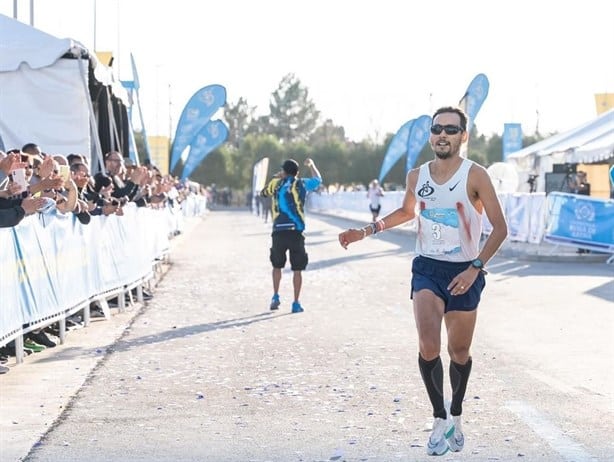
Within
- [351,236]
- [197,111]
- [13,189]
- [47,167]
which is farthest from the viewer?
[197,111]

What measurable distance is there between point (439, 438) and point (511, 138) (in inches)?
1861

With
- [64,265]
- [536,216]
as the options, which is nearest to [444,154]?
[64,265]

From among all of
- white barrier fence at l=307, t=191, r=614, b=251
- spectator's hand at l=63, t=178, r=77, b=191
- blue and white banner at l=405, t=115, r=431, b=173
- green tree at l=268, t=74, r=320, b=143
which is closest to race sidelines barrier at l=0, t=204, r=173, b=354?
spectator's hand at l=63, t=178, r=77, b=191

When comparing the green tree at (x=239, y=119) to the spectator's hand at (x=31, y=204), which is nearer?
the spectator's hand at (x=31, y=204)

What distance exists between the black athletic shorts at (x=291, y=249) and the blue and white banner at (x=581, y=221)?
1079 cm

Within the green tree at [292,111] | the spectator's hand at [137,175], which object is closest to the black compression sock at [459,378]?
the spectator's hand at [137,175]

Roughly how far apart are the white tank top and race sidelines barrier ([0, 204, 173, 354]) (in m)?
3.82

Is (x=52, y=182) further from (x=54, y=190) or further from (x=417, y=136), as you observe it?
(x=417, y=136)

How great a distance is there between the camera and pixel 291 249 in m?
14.6

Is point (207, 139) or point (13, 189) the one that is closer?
point (13, 189)

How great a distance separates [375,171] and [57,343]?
100 meters

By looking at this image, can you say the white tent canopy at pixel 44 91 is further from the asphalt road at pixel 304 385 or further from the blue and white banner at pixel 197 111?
the blue and white banner at pixel 197 111

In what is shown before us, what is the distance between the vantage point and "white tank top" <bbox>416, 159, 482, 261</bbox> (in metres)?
6.54

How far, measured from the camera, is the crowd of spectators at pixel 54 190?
31.2 ft
